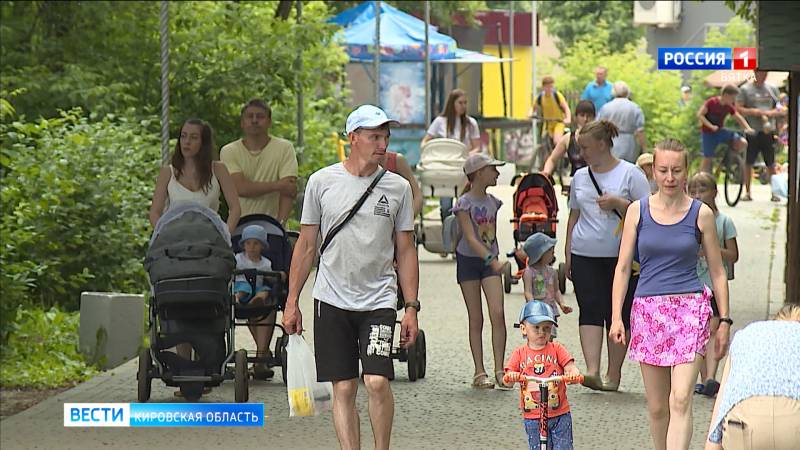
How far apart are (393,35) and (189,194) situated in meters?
22.9

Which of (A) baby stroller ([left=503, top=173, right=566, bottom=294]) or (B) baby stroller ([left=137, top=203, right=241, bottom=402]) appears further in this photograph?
(A) baby stroller ([left=503, top=173, right=566, bottom=294])

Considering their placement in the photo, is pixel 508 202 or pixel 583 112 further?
pixel 508 202

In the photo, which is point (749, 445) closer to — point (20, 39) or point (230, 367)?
point (230, 367)

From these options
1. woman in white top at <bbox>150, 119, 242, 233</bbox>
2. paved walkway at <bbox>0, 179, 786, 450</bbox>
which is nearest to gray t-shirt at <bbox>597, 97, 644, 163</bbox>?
paved walkway at <bbox>0, 179, 786, 450</bbox>

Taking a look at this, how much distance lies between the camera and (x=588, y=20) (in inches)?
2921

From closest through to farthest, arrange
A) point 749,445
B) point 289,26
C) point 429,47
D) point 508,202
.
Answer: point 749,445
point 289,26
point 508,202
point 429,47

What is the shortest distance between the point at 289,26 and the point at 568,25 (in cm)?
5398

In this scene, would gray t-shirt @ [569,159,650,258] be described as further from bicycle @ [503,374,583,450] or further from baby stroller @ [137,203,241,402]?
bicycle @ [503,374,583,450]

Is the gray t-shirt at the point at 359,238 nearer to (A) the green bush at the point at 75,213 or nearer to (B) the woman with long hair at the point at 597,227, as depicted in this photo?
(B) the woman with long hair at the point at 597,227

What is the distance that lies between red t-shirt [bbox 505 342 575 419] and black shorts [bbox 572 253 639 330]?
2.85 metres

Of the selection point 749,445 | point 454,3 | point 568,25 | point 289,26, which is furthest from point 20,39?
point 568,25

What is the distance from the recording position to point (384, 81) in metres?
35.8

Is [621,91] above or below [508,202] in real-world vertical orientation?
above

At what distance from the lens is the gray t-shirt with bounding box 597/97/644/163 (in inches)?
750
